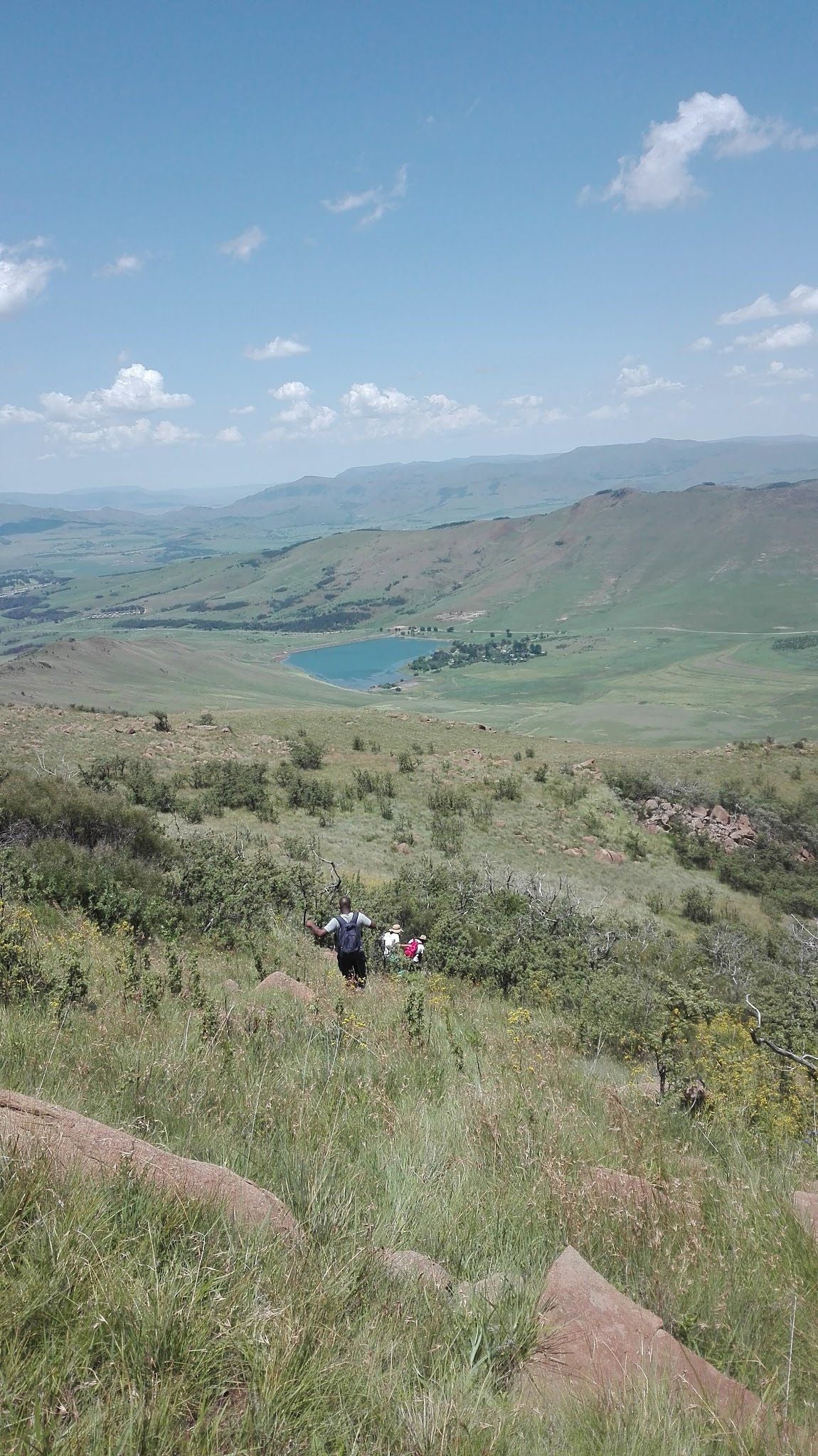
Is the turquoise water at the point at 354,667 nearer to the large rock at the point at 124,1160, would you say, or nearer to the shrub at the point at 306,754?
the shrub at the point at 306,754

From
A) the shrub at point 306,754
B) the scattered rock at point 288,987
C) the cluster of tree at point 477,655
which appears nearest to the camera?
the scattered rock at point 288,987

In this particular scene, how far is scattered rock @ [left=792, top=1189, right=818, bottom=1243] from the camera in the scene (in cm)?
329

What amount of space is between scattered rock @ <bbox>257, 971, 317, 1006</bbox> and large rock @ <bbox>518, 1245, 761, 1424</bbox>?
4.30 metres

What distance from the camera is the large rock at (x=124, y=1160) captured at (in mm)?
2605

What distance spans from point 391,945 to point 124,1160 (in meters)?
9.24

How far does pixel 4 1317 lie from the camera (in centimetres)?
188

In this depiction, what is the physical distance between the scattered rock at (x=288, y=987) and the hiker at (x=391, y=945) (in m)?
3.08

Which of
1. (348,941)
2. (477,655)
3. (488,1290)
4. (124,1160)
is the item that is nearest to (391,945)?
(348,941)

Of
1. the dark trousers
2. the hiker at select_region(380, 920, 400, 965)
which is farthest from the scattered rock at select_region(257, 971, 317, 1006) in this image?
the hiker at select_region(380, 920, 400, 965)

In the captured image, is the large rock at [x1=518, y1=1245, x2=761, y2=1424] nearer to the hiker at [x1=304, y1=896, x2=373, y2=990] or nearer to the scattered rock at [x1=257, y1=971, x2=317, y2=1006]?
the scattered rock at [x1=257, y1=971, x2=317, y2=1006]

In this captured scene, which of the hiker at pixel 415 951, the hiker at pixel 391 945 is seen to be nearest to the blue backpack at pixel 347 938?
the hiker at pixel 391 945

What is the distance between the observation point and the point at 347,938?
30.0 ft

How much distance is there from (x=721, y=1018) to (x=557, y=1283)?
601 cm

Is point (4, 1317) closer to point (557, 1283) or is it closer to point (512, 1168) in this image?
point (557, 1283)
